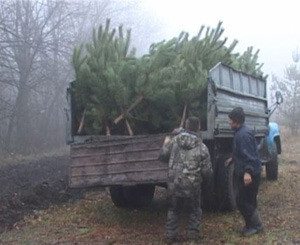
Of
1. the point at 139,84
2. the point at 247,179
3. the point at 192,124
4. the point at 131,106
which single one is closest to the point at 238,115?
the point at 192,124

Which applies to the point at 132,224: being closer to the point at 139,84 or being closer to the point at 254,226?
the point at 254,226

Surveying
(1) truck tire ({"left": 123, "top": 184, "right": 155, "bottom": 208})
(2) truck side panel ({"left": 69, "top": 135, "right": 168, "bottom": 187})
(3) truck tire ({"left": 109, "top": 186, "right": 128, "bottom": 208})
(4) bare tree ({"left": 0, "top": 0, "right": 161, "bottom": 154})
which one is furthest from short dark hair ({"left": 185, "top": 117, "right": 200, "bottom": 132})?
(4) bare tree ({"left": 0, "top": 0, "right": 161, "bottom": 154})

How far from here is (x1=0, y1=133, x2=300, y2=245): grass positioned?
240 inches

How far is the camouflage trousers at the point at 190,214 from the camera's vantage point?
19.6ft

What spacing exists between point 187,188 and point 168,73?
1.88 metres

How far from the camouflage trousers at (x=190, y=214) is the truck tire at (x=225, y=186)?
122cm

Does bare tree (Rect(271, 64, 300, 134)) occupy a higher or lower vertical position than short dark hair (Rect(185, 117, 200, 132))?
higher

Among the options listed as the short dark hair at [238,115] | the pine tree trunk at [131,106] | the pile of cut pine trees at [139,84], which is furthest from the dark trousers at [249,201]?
the pine tree trunk at [131,106]

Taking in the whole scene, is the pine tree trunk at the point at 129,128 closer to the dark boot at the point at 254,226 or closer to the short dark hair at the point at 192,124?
the short dark hair at the point at 192,124

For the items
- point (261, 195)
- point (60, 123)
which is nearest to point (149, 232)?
point (261, 195)

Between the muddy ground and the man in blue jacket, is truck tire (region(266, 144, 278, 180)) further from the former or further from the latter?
the man in blue jacket

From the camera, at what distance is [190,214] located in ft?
19.9

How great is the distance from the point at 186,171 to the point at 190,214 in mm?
591

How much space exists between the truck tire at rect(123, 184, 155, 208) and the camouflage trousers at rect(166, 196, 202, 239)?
76.4 inches
